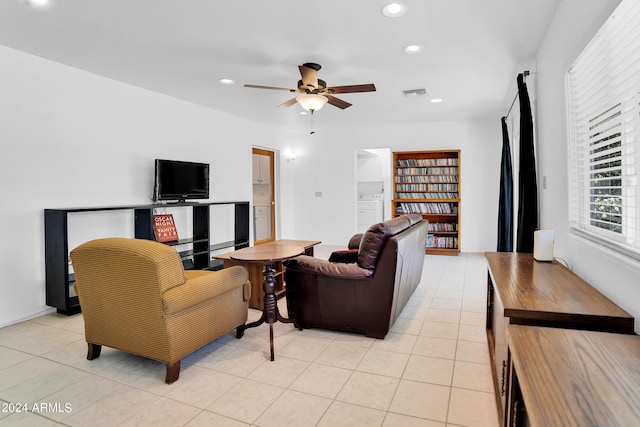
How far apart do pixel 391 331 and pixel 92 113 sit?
12.5 ft

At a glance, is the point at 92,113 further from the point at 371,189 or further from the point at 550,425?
the point at 371,189

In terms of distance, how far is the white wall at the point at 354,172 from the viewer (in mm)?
6648

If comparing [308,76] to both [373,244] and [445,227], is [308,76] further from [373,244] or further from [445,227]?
[445,227]

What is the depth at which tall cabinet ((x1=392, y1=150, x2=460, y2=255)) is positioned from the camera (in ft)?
22.2

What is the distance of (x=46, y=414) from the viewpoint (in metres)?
1.99

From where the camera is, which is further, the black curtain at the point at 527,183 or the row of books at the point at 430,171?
the row of books at the point at 430,171

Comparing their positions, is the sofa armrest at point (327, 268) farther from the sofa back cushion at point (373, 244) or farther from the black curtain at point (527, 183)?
the black curtain at point (527, 183)

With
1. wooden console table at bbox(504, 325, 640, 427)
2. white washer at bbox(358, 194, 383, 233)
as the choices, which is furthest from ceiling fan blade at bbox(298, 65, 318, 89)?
white washer at bbox(358, 194, 383, 233)

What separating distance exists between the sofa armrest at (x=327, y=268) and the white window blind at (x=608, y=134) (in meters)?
1.48

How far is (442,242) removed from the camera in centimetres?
684

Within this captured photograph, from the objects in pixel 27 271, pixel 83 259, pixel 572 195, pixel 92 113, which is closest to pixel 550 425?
pixel 572 195

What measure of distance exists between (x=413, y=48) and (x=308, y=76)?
0.99 metres

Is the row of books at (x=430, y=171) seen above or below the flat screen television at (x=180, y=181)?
above

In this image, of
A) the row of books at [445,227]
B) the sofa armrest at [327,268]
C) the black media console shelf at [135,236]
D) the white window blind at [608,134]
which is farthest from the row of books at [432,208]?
the white window blind at [608,134]
